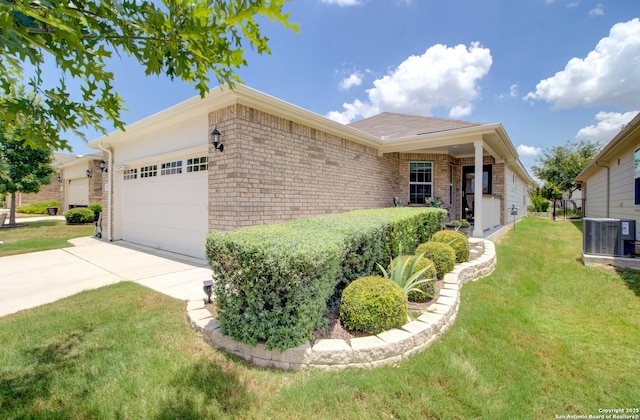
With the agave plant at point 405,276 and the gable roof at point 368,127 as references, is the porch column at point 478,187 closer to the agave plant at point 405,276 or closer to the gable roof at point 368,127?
the gable roof at point 368,127

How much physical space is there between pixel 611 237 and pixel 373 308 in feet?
20.8

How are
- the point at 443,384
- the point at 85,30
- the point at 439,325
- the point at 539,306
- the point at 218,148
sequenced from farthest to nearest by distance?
the point at 218,148 → the point at 539,306 → the point at 439,325 → the point at 443,384 → the point at 85,30

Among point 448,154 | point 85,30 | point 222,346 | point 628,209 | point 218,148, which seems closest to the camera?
point 85,30

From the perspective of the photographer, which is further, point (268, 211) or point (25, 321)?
point (268, 211)

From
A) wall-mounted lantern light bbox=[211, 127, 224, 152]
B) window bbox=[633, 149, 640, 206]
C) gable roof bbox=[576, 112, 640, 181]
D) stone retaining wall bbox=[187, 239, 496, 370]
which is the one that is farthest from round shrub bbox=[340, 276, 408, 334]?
window bbox=[633, 149, 640, 206]

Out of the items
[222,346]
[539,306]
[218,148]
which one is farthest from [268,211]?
[539,306]

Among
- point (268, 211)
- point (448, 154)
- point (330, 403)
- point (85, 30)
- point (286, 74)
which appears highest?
point (286, 74)

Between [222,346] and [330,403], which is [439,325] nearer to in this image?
[330,403]

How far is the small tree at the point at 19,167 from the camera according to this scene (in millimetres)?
12445

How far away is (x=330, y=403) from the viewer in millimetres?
1947

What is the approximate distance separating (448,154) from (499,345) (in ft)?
30.8

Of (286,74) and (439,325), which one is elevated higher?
(286,74)

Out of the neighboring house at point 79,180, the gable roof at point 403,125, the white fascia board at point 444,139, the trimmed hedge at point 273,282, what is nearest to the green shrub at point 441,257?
the trimmed hedge at point 273,282

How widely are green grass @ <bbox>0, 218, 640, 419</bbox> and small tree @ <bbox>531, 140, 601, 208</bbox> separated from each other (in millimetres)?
33360
